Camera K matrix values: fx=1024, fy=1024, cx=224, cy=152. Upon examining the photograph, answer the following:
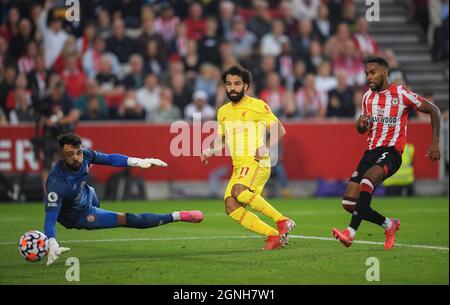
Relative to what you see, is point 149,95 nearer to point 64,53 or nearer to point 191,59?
point 191,59

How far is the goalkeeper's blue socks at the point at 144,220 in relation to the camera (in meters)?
12.0

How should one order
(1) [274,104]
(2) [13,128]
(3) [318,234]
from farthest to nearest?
1. (1) [274,104]
2. (2) [13,128]
3. (3) [318,234]

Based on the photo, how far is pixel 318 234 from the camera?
1396 cm

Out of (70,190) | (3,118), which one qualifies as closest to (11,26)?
(3,118)

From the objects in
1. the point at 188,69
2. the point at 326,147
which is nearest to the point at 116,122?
the point at 188,69

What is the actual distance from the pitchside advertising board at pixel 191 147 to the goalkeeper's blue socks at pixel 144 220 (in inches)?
312

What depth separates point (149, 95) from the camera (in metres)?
22.1

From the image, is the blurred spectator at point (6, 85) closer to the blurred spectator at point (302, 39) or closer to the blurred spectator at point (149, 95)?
the blurred spectator at point (149, 95)

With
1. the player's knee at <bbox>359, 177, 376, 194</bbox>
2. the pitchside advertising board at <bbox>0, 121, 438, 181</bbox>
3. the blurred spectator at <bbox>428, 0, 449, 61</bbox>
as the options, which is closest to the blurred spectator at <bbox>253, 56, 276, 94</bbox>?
the pitchside advertising board at <bbox>0, 121, 438, 181</bbox>

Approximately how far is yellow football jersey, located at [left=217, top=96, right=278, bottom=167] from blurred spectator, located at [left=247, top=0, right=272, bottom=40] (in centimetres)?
1143

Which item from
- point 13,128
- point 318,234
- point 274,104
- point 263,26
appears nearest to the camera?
point 318,234

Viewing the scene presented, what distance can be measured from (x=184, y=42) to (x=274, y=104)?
8.87 ft

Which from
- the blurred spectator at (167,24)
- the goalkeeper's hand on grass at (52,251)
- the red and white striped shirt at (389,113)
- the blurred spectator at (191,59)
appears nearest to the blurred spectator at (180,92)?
the blurred spectator at (191,59)

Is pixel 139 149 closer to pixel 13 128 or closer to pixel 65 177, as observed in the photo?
pixel 13 128
